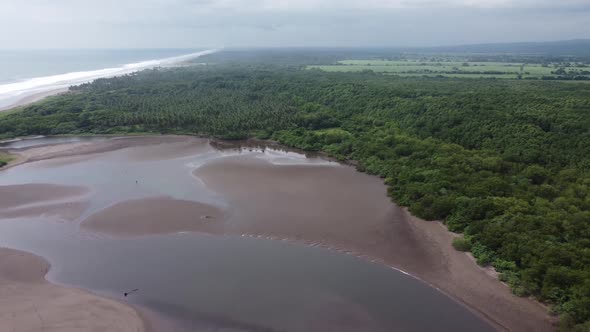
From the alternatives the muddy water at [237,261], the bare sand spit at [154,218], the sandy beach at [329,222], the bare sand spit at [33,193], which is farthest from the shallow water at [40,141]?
A: the bare sand spit at [154,218]

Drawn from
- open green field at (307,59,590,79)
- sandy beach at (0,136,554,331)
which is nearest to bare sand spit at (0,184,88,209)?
sandy beach at (0,136,554,331)

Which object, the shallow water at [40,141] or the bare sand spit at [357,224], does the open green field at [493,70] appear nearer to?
the bare sand spit at [357,224]

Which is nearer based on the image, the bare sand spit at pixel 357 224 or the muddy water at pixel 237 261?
the muddy water at pixel 237 261

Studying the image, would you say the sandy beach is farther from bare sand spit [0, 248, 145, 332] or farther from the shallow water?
the shallow water

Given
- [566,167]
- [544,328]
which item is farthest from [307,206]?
[566,167]

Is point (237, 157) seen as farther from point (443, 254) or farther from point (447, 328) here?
point (447, 328)
